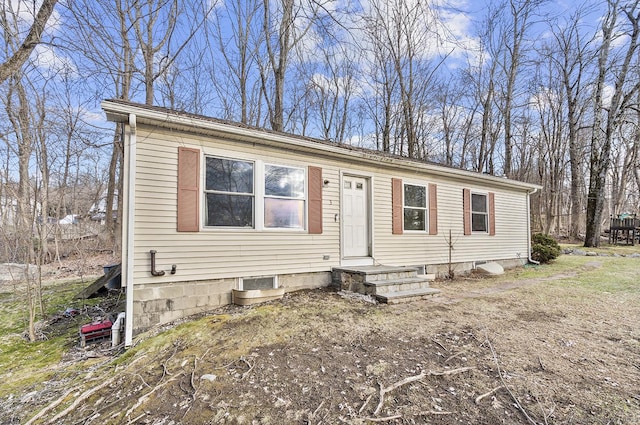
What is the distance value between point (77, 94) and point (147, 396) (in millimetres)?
7531

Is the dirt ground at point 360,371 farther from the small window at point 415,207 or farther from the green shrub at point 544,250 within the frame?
the green shrub at point 544,250

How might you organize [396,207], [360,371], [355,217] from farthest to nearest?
[396,207]
[355,217]
[360,371]

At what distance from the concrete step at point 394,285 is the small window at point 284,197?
1787 millimetres

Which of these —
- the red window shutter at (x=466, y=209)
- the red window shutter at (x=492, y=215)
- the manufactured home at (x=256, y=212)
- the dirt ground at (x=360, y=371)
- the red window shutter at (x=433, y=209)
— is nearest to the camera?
the dirt ground at (x=360, y=371)

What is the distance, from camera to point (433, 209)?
7973 mm

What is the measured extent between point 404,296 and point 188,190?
4139 mm

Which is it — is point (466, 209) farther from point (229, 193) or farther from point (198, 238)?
point (198, 238)

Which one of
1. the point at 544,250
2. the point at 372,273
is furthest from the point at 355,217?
the point at 544,250

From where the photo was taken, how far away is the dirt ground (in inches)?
94.7

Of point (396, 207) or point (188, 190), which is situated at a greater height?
point (188, 190)

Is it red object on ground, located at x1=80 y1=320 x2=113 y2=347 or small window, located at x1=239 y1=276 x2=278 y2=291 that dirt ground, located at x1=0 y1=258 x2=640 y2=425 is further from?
small window, located at x1=239 y1=276 x2=278 y2=291

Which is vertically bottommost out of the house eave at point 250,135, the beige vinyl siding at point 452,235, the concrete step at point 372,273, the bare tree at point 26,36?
the concrete step at point 372,273

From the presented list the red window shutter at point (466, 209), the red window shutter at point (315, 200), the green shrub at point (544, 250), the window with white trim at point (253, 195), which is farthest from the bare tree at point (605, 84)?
the window with white trim at point (253, 195)

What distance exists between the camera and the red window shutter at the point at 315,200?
612cm
